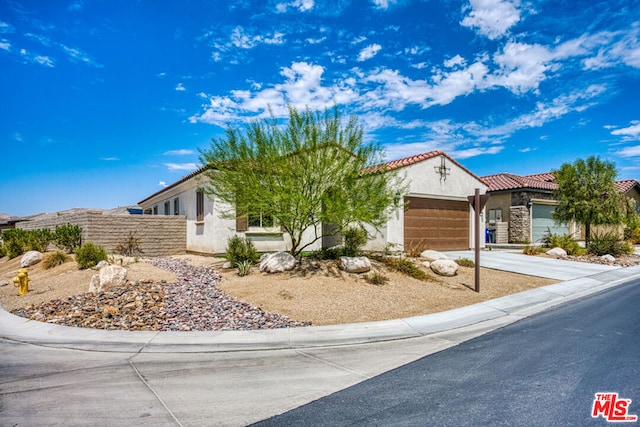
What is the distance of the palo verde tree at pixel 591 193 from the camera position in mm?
20547

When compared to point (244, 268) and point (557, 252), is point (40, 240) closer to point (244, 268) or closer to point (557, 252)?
point (244, 268)

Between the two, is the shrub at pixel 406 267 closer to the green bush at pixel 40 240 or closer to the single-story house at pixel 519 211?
the single-story house at pixel 519 211

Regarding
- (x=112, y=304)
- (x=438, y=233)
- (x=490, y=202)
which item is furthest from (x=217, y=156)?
(x=490, y=202)

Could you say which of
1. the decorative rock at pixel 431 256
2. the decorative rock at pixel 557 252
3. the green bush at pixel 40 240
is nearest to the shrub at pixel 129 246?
the green bush at pixel 40 240

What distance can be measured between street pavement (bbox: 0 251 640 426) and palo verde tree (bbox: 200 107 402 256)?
4.01 metres

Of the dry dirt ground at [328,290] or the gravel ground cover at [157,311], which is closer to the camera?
the gravel ground cover at [157,311]

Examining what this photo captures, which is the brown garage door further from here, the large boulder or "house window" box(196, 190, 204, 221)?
the large boulder

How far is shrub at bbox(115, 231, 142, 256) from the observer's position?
56.3 ft

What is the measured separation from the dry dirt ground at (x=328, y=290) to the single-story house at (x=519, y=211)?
42.0 ft

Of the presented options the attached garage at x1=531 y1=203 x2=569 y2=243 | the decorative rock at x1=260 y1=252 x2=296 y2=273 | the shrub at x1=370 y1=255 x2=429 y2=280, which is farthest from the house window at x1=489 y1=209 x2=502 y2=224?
the decorative rock at x1=260 y1=252 x2=296 y2=273

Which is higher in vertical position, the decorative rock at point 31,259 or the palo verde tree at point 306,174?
the palo verde tree at point 306,174
